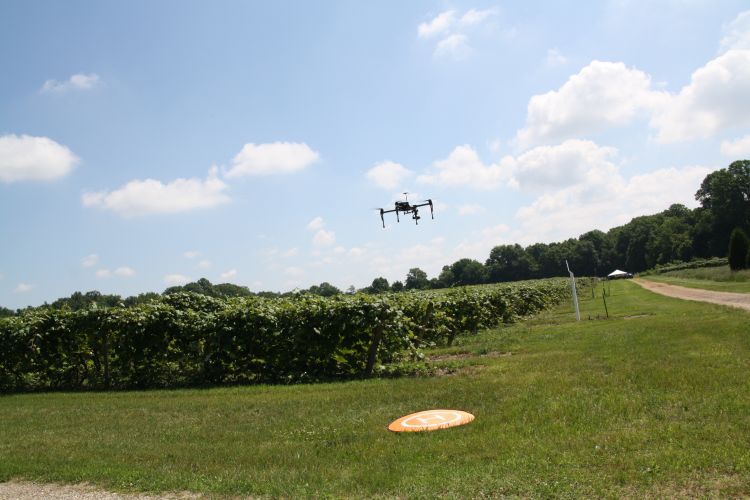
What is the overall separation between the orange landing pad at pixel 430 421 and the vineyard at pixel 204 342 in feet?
13.9

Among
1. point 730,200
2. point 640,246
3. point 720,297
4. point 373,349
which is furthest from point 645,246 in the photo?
point 373,349

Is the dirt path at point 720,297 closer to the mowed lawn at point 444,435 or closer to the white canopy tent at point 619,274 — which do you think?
the mowed lawn at point 444,435

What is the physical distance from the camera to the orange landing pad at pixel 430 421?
641 centimetres

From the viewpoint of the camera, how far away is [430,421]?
6641 mm

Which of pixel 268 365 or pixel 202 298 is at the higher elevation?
pixel 202 298

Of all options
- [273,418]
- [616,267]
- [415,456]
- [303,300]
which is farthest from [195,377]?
[616,267]

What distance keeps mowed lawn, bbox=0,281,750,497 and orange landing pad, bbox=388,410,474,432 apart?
179mm

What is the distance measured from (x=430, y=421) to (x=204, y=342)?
741 centimetres

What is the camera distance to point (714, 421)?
5.53 meters

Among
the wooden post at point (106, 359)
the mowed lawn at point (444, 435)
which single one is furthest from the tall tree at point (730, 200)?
the wooden post at point (106, 359)

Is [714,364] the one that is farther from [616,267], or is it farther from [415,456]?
[616,267]

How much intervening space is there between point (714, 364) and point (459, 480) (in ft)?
19.0

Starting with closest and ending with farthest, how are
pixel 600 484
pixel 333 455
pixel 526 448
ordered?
pixel 600 484
pixel 526 448
pixel 333 455

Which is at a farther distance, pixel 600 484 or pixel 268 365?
pixel 268 365
